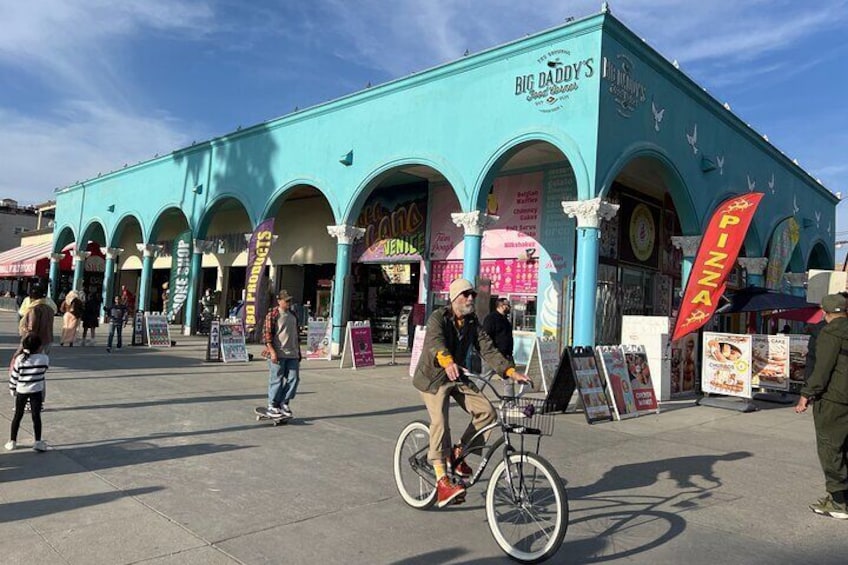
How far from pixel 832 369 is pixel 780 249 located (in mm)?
17024

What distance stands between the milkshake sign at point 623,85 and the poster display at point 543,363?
15.8 feet

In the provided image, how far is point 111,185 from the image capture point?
27906 millimetres

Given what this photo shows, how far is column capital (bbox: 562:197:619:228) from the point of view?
11.6 meters

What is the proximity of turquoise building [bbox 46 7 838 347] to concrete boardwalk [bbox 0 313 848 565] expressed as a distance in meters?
4.72

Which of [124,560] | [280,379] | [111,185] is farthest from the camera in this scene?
[111,185]

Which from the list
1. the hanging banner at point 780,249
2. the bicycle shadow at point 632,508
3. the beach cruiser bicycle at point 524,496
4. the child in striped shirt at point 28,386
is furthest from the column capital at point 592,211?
the hanging banner at point 780,249

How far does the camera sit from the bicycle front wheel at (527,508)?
12.3 feet

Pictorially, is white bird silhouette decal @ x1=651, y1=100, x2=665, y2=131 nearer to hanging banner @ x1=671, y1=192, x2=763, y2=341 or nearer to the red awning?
hanging banner @ x1=671, y1=192, x2=763, y2=341

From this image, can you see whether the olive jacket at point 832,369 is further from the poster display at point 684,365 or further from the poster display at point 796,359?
the poster display at point 796,359

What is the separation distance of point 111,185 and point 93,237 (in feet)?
15.9

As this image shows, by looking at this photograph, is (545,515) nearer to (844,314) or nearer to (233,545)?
(233,545)

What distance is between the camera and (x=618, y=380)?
9.57m

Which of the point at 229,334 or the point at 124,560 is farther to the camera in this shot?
the point at 229,334

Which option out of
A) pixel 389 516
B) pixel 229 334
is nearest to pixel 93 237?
pixel 229 334
